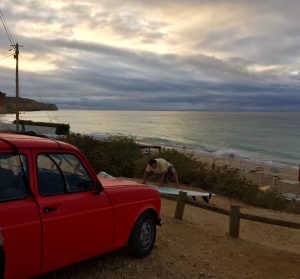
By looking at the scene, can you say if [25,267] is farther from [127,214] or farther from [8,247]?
Answer: [127,214]

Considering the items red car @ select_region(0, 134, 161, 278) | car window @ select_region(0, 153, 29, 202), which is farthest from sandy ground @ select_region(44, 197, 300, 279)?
car window @ select_region(0, 153, 29, 202)

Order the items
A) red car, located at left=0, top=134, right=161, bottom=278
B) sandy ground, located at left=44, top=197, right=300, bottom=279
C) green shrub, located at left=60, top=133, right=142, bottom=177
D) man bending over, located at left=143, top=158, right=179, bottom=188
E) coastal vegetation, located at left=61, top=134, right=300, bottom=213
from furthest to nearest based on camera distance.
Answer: green shrub, located at left=60, top=133, right=142, bottom=177
coastal vegetation, located at left=61, top=134, right=300, bottom=213
man bending over, located at left=143, top=158, right=179, bottom=188
sandy ground, located at left=44, top=197, right=300, bottom=279
red car, located at left=0, top=134, right=161, bottom=278

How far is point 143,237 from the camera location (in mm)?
6242

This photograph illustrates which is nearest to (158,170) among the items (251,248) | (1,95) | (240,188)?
(240,188)

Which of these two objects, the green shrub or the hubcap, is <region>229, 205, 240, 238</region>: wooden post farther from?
the green shrub

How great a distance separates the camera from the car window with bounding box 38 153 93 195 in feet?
15.6

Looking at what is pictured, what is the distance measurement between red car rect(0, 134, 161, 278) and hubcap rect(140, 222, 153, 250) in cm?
27

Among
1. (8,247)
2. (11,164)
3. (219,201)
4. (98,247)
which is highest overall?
(11,164)

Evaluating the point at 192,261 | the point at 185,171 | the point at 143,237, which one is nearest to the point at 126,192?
the point at 143,237

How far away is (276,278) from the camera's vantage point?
6.23 metres

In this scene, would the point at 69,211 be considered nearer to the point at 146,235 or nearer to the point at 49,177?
the point at 49,177

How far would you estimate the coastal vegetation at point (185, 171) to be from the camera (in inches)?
624

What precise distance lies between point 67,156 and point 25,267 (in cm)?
129

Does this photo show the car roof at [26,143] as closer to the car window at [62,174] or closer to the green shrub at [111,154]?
the car window at [62,174]
